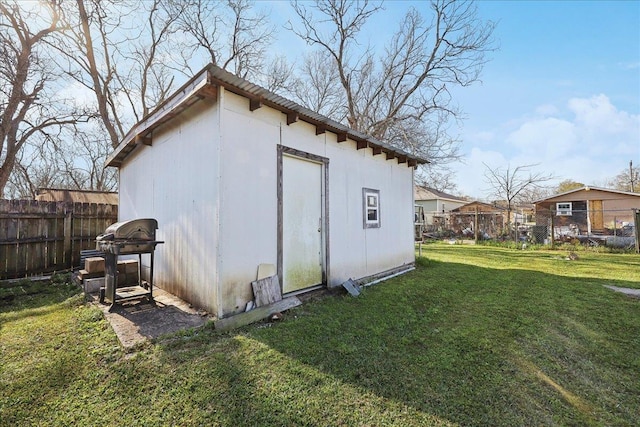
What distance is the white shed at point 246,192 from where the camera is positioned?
11.0 ft

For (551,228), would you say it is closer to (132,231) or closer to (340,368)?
(340,368)

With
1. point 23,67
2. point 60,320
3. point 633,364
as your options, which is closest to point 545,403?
point 633,364

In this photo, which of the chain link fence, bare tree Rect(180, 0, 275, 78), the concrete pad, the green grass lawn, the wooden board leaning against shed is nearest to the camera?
the green grass lawn

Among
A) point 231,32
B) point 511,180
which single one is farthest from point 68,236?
point 511,180

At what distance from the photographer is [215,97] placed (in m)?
3.36

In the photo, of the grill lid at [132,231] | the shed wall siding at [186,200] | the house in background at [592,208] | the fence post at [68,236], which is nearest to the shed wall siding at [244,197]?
the shed wall siding at [186,200]

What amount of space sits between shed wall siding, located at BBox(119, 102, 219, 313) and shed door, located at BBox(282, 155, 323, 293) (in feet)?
3.51

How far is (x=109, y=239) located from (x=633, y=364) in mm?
5739

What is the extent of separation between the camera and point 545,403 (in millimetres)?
1974

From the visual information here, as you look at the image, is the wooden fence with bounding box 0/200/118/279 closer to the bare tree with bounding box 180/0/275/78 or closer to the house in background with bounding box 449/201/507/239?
the bare tree with bounding box 180/0/275/78

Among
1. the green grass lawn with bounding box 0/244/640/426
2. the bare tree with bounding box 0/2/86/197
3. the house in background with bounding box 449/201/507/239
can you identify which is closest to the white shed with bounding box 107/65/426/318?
the green grass lawn with bounding box 0/244/640/426

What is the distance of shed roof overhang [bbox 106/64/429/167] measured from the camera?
10.2 ft

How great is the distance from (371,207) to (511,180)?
15.2 meters

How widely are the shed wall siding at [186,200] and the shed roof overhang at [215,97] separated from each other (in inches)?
7.8
